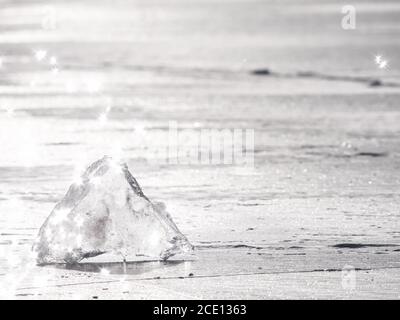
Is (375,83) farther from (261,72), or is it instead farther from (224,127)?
(224,127)

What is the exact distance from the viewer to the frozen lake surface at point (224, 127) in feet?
25.4

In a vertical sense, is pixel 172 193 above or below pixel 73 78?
below

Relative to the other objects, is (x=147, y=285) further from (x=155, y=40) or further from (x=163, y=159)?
(x=155, y=40)

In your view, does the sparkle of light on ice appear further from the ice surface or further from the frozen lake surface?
the ice surface

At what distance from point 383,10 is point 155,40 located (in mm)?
11307

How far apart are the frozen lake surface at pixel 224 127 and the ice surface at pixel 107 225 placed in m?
0.14

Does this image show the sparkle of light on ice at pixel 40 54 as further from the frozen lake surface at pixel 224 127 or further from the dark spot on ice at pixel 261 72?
the dark spot on ice at pixel 261 72

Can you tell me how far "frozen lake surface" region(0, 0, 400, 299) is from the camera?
7750 mm

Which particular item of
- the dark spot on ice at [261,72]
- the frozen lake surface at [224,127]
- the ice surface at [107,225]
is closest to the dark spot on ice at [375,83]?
the frozen lake surface at [224,127]

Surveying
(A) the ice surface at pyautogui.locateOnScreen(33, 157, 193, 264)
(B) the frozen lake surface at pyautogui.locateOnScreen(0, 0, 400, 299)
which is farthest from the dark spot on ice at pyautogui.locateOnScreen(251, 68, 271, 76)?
(A) the ice surface at pyautogui.locateOnScreen(33, 157, 193, 264)

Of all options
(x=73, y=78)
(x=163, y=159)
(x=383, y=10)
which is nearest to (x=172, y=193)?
(x=163, y=159)
